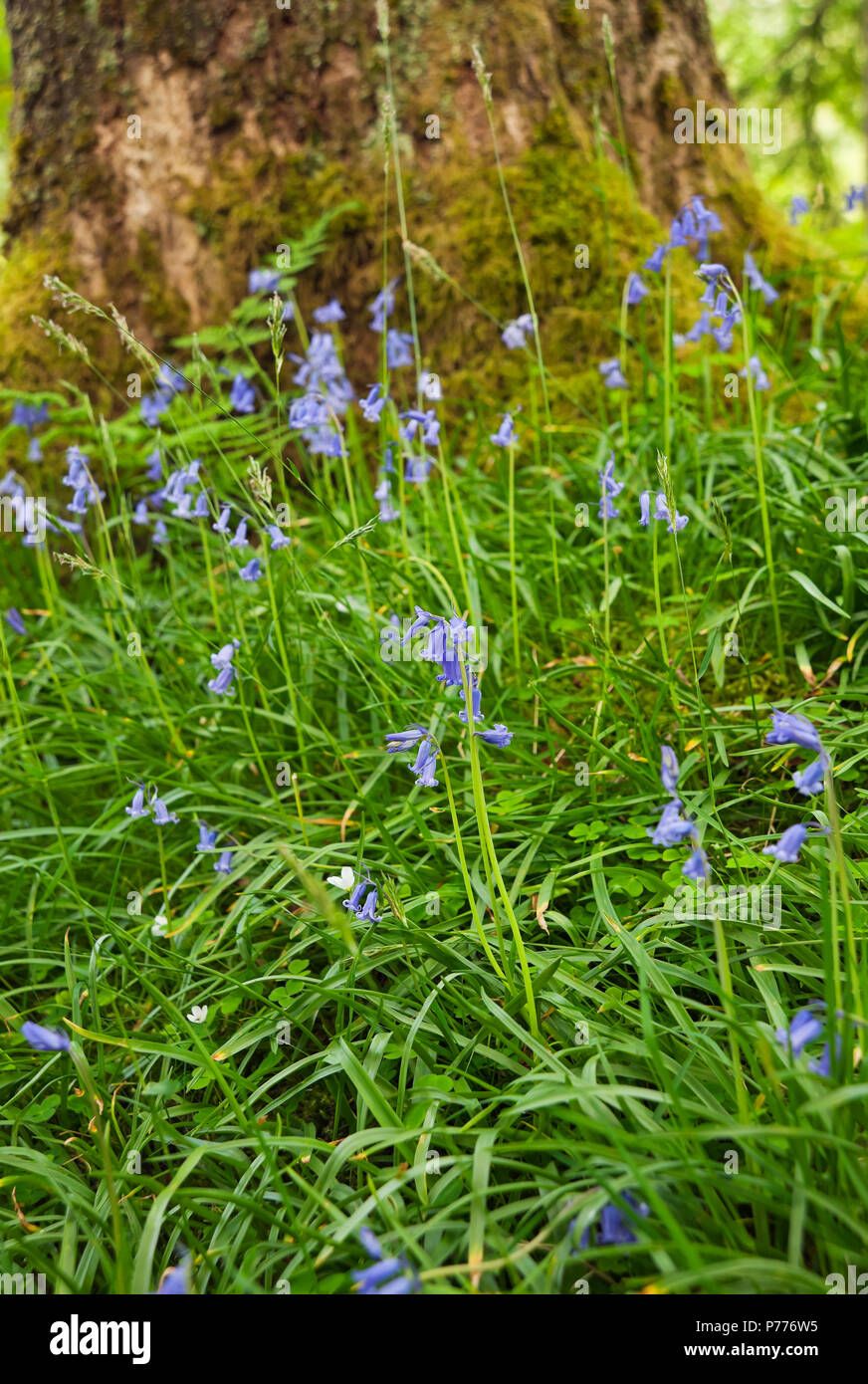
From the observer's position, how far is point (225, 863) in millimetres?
2352

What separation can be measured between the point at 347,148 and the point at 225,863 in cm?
318

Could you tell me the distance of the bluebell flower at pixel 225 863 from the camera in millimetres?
2342

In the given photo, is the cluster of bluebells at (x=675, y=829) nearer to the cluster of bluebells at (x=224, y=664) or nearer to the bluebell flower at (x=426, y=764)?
the bluebell flower at (x=426, y=764)

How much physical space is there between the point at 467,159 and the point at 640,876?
319cm

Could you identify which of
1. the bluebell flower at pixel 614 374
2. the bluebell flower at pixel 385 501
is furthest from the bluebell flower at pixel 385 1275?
the bluebell flower at pixel 614 374

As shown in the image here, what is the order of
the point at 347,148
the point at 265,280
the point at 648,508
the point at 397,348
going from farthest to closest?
the point at 347,148, the point at 265,280, the point at 397,348, the point at 648,508

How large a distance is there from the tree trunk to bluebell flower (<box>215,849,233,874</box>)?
2.39 m

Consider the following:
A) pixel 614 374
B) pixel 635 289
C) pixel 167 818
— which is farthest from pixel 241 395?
pixel 167 818

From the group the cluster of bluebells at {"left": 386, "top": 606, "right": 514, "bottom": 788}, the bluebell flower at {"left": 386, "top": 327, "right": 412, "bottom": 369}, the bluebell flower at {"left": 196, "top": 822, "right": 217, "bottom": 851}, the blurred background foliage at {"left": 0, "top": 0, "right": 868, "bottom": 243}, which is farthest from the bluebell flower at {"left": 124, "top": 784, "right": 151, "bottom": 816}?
the blurred background foliage at {"left": 0, "top": 0, "right": 868, "bottom": 243}

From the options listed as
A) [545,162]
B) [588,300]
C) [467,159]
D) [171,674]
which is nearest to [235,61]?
[467,159]

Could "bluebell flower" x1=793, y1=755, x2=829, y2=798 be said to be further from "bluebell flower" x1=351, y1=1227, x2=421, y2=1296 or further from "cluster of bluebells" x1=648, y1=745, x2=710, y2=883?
"bluebell flower" x1=351, y1=1227, x2=421, y2=1296

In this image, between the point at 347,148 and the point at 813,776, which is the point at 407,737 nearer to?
the point at 813,776

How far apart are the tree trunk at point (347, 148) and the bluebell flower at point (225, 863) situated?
2.39m

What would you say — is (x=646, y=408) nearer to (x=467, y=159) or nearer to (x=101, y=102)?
(x=467, y=159)
